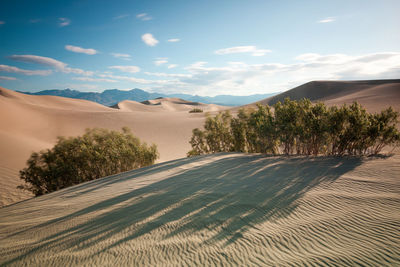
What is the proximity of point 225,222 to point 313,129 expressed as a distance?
588cm

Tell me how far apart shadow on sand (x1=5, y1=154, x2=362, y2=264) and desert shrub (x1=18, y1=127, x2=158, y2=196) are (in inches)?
166

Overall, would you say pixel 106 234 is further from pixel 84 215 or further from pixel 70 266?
pixel 84 215

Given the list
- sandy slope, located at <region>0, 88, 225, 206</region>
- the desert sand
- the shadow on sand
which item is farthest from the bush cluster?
sandy slope, located at <region>0, 88, 225, 206</region>

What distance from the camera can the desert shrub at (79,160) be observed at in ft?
26.7

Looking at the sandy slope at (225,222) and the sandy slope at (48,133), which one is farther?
the sandy slope at (48,133)

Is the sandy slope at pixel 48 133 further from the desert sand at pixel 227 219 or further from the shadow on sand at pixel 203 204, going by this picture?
the shadow on sand at pixel 203 204

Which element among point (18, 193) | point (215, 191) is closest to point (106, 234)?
point (215, 191)

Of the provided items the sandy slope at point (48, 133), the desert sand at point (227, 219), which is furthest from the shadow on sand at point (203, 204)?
the sandy slope at point (48, 133)

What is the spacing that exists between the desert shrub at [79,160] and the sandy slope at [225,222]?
307 centimetres

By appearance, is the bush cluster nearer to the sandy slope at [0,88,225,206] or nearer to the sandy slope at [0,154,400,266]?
the sandy slope at [0,154,400,266]

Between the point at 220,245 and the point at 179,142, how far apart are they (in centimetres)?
1638

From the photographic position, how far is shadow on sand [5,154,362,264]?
3.28 m

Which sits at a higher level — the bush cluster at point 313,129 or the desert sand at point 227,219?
the bush cluster at point 313,129

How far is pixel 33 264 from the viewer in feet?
9.11
